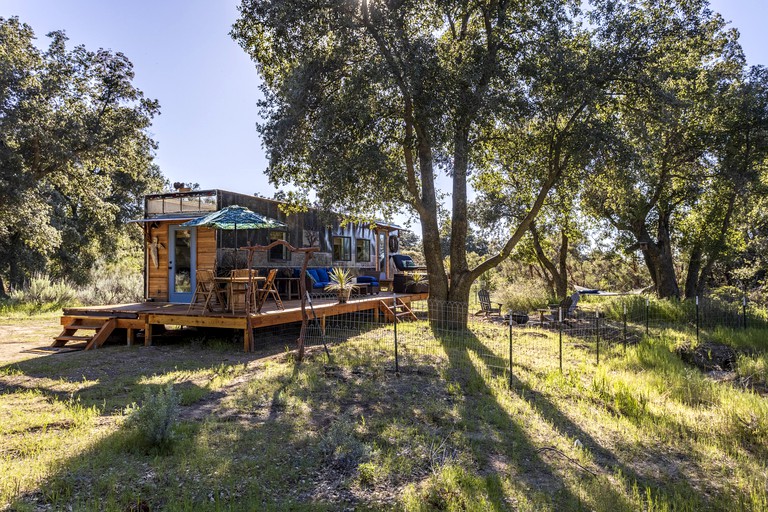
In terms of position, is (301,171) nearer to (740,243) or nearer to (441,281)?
(441,281)

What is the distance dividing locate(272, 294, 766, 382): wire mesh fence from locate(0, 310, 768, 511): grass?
15 centimetres

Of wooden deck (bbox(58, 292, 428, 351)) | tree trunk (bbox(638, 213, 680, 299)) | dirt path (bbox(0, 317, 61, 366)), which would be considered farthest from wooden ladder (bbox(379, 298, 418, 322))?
tree trunk (bbox(638, 213, 680, 299))

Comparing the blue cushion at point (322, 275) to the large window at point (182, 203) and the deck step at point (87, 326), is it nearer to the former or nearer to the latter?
the large window at point (182, 203)

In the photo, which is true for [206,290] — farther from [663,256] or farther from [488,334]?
[663,256]

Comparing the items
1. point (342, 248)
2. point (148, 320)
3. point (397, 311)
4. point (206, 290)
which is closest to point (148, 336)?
point (148, 320)

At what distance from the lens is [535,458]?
4.00 meters

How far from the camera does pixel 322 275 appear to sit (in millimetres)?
13258

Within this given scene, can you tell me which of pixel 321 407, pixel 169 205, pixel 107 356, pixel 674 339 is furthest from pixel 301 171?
pixel 674 339

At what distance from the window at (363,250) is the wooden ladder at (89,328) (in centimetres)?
855

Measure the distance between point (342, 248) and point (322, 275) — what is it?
2226 millimetres

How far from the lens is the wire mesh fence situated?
742 cm

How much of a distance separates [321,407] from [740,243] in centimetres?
1748

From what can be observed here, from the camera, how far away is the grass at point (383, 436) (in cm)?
324

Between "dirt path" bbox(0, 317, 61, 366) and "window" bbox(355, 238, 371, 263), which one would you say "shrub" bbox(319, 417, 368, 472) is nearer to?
"dirt path" bbox(0, 317, 61, 366)
